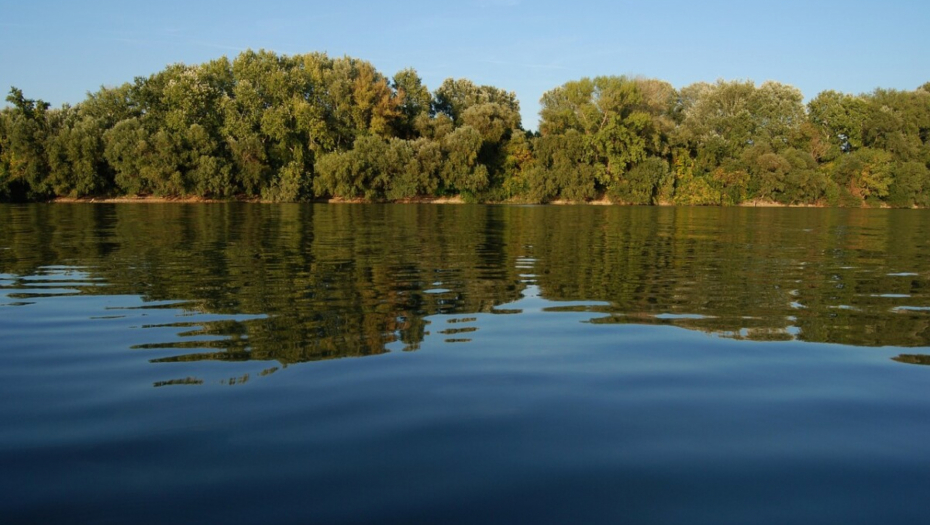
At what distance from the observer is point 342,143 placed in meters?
77.3

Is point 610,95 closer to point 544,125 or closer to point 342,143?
point 544,125

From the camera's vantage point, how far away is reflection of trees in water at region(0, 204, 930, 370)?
7.79 m

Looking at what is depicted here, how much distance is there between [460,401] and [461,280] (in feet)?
22.9

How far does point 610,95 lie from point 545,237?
5340 centimetres

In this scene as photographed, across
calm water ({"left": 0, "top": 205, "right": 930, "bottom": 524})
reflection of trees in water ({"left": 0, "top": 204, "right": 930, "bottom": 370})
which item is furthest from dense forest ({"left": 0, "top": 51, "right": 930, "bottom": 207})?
calm water ({"left": 0, "top": 205, "right": 930, "bottom": 524})

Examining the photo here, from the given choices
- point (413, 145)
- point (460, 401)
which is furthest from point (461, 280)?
point (413, 145)

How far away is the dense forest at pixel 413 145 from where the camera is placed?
211 ft

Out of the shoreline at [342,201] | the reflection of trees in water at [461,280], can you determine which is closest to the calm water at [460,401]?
the reflection of trees in water at [461,280]

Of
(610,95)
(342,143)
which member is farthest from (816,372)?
(342,143)

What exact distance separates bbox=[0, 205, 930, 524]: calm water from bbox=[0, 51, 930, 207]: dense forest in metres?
57.2

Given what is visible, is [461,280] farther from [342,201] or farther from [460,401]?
[342,201]

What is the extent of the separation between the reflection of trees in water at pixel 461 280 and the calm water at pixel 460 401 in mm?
95

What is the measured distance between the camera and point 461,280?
477 inches

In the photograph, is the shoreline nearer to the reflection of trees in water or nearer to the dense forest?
the dense forest
